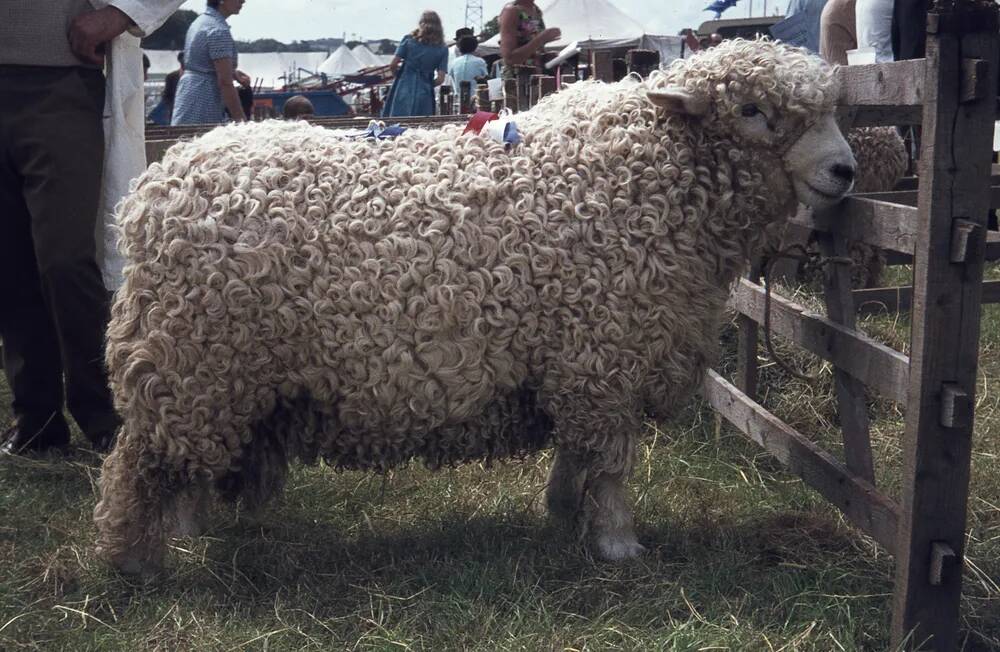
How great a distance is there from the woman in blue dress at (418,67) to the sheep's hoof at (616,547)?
6.61 meters

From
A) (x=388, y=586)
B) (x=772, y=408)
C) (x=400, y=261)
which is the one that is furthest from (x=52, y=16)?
(x=772, y=408)

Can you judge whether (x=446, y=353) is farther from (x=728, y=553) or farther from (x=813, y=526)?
(x=813, y=526)

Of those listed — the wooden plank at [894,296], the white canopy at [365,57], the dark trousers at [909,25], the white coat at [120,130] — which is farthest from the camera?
the white canopy at [365,57]

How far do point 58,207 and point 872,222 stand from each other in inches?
102

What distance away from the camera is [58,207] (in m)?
3.62

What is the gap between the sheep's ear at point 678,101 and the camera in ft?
10.2

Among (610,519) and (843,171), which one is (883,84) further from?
(610,519)

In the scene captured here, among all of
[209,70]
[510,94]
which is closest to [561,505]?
[510,94]

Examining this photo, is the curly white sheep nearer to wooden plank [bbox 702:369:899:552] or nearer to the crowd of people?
wooden plank [bbox 702:369:899:552]

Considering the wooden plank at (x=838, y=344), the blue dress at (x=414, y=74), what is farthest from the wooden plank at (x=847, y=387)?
the blue dress at (x=414, y=74)

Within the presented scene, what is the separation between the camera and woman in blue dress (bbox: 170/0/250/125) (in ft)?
23.2

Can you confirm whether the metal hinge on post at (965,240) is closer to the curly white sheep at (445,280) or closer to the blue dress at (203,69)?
the curly white sheep at (445,280)

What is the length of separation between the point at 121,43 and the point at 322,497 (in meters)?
1.74

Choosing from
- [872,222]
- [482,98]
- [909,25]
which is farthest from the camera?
[482,98]
